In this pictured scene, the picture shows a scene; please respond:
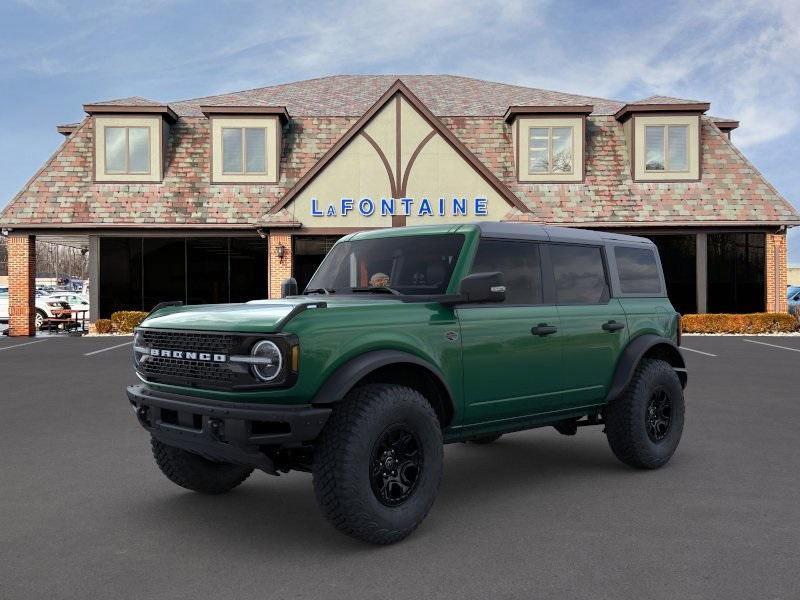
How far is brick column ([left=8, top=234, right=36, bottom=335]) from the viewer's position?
871 inches

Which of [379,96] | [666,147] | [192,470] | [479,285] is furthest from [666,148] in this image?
[192,470]

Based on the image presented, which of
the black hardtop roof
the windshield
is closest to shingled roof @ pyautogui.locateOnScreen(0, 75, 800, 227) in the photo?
the black hardtop roof

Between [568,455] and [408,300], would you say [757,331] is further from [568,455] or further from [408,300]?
[408,300]

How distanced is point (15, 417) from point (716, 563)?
7974 millimetres

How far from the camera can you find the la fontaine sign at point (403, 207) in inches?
842

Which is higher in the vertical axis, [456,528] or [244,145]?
[244,145]

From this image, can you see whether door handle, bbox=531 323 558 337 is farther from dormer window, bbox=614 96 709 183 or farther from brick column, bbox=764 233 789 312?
brick column, bbox=764 233 789 312

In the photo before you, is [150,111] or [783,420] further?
[150,111]

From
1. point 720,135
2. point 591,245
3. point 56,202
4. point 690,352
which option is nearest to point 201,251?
point 56,202

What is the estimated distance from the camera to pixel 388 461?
4.40 meters

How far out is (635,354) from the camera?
6023 mm

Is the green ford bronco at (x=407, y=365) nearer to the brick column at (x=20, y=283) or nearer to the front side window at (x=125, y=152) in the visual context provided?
the front side window at (x=125, y=152)

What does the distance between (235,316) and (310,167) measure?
61.1ft

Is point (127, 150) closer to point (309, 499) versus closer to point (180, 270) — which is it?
point (180, 270)
